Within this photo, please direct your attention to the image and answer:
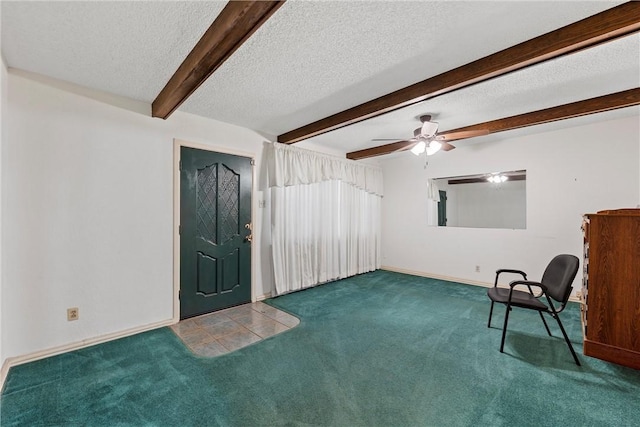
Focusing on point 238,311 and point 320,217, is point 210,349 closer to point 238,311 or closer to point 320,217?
point 238,311

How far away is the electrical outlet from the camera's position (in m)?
2.43

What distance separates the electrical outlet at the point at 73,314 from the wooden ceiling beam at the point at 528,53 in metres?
3.41

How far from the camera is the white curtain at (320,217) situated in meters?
3.99

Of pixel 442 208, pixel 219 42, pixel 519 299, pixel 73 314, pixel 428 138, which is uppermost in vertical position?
pixel 219 42

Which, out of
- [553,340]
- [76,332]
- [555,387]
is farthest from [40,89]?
[553,340]

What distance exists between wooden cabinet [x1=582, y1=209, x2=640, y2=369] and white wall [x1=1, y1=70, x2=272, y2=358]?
4014 mm

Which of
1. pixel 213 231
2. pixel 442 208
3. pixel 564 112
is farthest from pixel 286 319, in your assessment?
pixel 564 112

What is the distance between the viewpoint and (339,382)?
198 centimetres

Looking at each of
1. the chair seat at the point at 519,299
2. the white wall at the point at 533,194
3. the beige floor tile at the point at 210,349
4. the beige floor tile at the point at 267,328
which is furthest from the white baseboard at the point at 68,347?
the white wall at the point at 533,194

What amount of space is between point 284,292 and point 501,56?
3.64 metres

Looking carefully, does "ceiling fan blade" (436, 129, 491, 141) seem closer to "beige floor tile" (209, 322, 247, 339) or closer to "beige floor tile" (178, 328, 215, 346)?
"beige floor tile" (209, 322, 247, 339)

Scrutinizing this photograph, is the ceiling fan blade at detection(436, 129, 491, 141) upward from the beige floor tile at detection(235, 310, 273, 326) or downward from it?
upward

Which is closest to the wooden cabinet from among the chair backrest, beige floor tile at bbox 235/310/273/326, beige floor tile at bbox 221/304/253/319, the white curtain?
the chair backrest

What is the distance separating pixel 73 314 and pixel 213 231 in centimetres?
147
